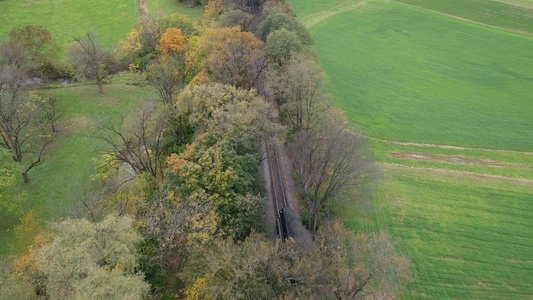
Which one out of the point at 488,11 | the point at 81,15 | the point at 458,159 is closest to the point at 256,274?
the point at 458,159

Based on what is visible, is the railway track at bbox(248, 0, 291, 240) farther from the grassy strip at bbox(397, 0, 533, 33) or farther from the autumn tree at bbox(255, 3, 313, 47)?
the grassy strip at bbox(397, 0, 533, 33)

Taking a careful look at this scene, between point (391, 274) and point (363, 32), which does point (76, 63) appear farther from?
point (363, 32)

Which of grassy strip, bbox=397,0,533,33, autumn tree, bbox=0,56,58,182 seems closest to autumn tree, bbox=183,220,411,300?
autumn tree, bbox=0,56,58,182

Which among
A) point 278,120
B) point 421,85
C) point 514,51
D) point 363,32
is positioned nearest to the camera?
point 278,120

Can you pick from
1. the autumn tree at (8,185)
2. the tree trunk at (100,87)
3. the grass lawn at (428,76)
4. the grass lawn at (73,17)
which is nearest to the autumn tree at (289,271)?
the autumn tree at (8,185)

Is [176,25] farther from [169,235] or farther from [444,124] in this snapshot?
[444,124]

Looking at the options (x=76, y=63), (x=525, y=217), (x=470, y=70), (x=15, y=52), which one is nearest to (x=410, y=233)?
(x=525, y=217)
